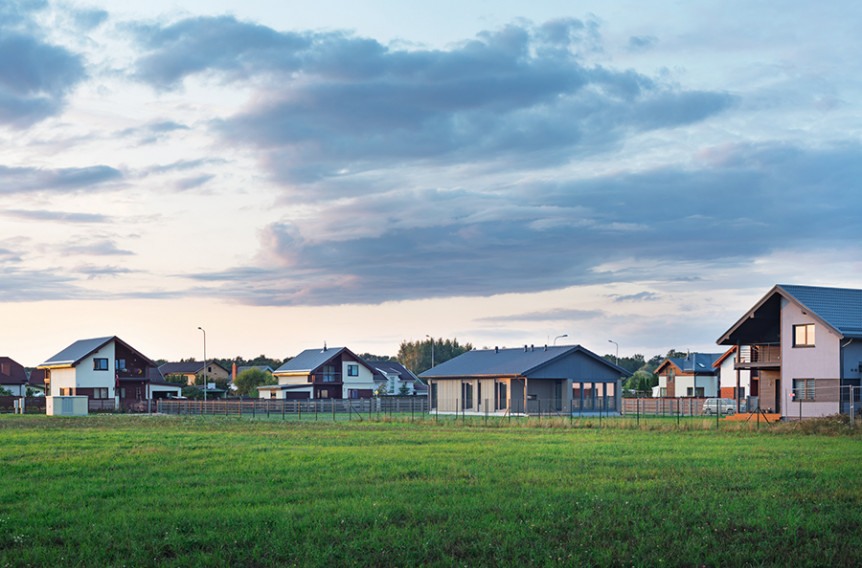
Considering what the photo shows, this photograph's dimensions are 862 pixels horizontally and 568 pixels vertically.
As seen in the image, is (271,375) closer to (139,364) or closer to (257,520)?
(139,364)

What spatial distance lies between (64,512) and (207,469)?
231 inches

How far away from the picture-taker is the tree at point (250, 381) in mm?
98125

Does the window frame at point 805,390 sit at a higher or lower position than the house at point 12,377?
higher

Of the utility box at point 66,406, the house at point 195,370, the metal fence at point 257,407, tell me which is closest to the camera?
the utility box at point 66,406

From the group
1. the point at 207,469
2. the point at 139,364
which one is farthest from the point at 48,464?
the point at 139,364

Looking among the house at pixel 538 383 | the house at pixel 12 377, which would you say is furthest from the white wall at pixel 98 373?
the house at pixel 538 383

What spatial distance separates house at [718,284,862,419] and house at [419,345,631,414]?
1444 cm

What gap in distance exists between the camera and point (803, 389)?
45.6 meters

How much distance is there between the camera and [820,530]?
40.0 feet

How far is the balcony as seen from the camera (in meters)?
49.3

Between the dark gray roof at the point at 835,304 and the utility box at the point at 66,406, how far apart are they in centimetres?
4745

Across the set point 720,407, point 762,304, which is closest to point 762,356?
point 762,304

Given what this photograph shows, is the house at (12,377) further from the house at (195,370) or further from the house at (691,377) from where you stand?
the house at (691,377)

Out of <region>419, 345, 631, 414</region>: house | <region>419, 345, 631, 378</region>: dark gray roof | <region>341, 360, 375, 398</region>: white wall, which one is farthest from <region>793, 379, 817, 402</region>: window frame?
<region>341, 360, 375, 398</region>: white wall
